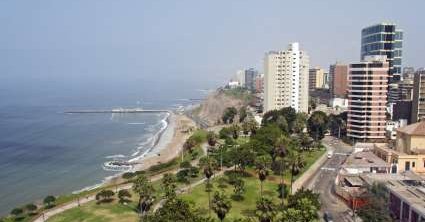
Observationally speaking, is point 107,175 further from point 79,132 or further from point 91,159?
point 79,132

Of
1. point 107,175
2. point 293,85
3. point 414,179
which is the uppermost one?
point 293,85

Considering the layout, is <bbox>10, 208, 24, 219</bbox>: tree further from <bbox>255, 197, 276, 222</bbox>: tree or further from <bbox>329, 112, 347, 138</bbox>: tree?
<bbox>329, 112, 347, 138</bbox>: tree

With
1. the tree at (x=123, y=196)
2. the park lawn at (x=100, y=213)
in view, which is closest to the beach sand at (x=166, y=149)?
the tree at (x=123, y=196)

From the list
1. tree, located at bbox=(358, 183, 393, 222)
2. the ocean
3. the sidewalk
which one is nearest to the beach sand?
the ocean

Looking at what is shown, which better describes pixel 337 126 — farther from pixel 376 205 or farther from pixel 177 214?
pixel 177 214

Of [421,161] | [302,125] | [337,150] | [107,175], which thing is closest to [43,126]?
[107,175]
